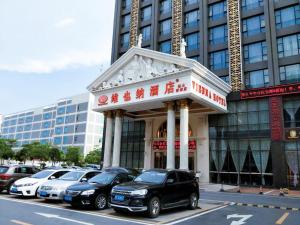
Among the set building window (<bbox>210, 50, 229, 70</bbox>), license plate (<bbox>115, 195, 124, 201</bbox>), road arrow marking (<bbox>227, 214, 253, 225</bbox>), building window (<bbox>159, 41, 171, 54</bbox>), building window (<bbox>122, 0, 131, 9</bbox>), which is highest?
building window (<bbox>122, 0, 131, 9</bbox>)

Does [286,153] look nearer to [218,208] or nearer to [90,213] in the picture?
[218,208]

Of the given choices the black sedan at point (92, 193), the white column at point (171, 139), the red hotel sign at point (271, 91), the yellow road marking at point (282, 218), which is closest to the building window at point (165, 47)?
the red hotel sign at point (271, 91)

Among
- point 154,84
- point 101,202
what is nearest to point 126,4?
point 154,84

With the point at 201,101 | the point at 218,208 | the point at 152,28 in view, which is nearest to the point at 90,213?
the point at 218,208

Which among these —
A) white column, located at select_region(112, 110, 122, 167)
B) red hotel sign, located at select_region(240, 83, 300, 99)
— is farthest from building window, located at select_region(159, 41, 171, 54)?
red hotel sign, located at select_region(240, 83, 300, 99)

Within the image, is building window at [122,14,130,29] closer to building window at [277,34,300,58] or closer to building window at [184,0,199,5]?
building window at [184,0,199,5]

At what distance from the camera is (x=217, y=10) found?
32.9 m

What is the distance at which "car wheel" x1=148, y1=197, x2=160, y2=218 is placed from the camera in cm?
1054

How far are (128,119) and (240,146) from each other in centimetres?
1470

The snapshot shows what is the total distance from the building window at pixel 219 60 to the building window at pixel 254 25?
9.65 ft

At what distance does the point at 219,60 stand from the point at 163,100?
9313 millimetres

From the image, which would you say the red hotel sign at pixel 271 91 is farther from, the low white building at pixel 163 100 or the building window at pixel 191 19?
the building window at pixel 191 19

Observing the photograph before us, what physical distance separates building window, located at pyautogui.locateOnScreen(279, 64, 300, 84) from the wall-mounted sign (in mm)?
4620

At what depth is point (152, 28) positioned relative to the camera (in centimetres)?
3769
